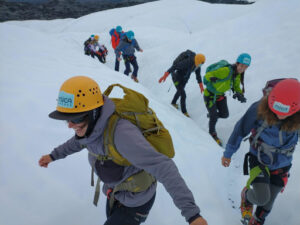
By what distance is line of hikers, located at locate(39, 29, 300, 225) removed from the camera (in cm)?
138

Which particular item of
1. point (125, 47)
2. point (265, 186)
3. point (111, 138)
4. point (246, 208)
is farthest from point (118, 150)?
point (125, 47)

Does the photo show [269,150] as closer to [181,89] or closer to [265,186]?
[265,186]

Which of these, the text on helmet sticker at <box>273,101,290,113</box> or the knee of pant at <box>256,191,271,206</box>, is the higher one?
the text on helmet sticker at <box>273,101,290,113</box>

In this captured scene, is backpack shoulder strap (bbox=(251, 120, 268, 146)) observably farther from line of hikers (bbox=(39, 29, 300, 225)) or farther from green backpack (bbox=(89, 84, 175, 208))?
green backpack (bbox=(89, 84, 175, 208))

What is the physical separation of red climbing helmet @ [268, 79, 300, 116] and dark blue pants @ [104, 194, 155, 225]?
1.67 meters

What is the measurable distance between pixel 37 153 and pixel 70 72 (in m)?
3.54

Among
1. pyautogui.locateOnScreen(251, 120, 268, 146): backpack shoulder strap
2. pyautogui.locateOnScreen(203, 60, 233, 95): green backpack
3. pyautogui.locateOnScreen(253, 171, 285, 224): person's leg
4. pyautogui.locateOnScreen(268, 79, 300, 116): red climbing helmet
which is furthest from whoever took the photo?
pyautogui.locateOnScreen(203, 60, 233, 95): green backpack

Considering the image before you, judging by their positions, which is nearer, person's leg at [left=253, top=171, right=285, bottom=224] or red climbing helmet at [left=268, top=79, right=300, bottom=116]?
red climbing helmet at [left=268, top=79, right=300, bottom=116]

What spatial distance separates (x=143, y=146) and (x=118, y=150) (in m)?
0.22

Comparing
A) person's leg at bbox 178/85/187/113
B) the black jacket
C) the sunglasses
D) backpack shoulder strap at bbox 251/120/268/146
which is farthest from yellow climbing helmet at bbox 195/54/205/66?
the sunglasses

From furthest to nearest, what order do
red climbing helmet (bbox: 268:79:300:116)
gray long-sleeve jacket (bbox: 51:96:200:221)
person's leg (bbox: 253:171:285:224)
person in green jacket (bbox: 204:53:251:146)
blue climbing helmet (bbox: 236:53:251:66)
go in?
person in green jacket (bbox: 204:53:251:146), blue climbing helmet (bbox: 236:53:251:66), person's leg (bbox: 253:171:285:224), red climbing helmet (bbox: 268:79:300:116), gray long-sleeve jacket (bbox: 51:96:200:221)

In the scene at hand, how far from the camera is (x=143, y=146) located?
137cm

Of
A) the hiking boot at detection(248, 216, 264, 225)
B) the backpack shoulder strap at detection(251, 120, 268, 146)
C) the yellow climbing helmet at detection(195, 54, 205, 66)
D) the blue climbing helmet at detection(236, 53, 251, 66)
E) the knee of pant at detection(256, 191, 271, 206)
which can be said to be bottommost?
the hiking boot at detection(248, 216, 264, 225)

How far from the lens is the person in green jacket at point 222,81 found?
177 inches
